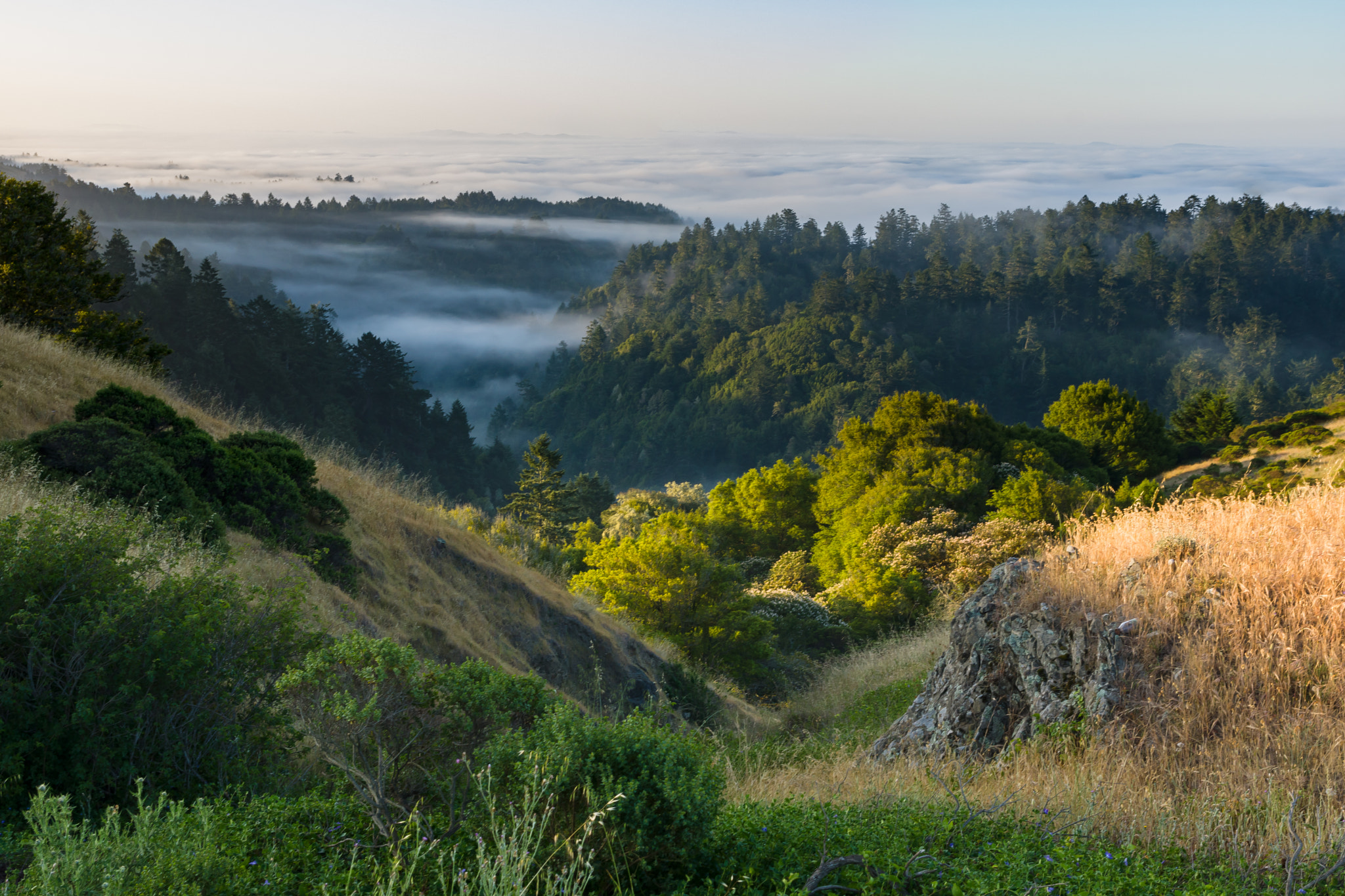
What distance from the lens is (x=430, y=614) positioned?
11602mm

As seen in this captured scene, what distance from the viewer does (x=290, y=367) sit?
48.7 meters

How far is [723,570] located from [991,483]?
1737cm

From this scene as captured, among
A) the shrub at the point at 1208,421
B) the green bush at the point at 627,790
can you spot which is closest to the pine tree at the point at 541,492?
the shrub at the point at 1208,421

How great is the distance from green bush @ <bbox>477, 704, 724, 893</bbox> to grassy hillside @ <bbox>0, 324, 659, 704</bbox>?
506cm

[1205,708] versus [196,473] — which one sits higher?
[196,473]

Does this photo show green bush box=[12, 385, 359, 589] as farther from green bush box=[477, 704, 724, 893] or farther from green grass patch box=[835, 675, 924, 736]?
green grass patch box=[835, 675, 924, 736]

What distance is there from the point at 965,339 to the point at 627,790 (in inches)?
5206

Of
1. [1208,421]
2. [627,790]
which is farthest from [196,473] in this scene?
[1208,421]

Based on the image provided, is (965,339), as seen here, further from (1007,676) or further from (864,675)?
(1007,676)

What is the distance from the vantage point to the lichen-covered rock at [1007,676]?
19.7ft

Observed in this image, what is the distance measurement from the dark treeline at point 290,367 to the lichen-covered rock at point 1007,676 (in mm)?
34382

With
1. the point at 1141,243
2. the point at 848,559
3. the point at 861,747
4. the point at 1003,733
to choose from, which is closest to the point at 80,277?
the point at 861,747

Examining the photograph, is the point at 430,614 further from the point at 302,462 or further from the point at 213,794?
the point at 213,794

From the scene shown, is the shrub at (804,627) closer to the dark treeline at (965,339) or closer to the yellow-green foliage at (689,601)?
the yellow-green foliage at (689,601)
